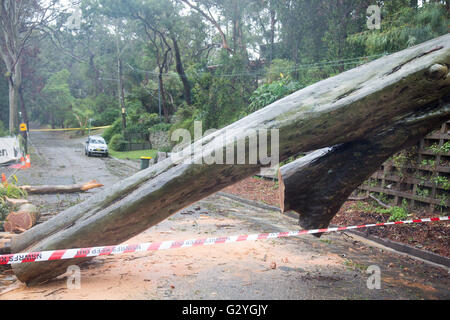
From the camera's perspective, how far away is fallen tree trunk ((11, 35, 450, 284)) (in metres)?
3.81

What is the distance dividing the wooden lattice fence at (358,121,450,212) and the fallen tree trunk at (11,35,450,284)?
3941 millimetres

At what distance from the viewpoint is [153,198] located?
3.92m

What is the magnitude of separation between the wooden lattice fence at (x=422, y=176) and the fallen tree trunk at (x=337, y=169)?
3495 millimetres

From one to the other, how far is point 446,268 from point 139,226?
4.59 metres

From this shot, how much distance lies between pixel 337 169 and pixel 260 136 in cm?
126

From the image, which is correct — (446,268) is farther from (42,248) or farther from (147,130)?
(147,130)

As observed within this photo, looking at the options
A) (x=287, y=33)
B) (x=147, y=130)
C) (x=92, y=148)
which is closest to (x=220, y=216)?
(x=287, y=33)

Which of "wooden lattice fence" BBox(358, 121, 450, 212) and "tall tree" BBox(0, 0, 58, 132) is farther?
"tall tree" BBox(0, 0, 58, 132)

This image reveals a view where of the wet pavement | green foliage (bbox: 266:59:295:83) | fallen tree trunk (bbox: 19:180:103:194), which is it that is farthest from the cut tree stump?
green foliage (bbox: 266:59:295:83)

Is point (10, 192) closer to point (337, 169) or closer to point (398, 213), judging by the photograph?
point (337, 169)

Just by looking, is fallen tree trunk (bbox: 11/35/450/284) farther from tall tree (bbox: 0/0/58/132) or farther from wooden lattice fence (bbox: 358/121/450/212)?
tall tree (bbox: 0/0/58/132)

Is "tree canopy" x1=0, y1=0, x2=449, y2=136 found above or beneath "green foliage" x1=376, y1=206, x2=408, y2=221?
above

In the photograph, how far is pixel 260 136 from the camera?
12.8 ft

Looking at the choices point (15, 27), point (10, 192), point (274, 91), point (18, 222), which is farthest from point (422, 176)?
point (15, 27)
